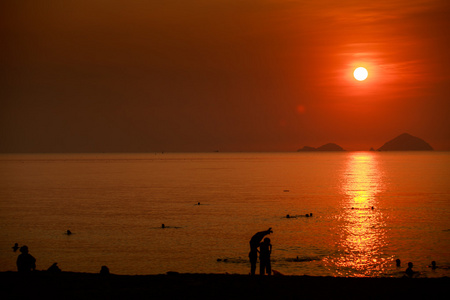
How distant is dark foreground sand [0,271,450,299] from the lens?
19750mm

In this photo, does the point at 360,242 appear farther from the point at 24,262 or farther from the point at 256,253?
the point at 24,262

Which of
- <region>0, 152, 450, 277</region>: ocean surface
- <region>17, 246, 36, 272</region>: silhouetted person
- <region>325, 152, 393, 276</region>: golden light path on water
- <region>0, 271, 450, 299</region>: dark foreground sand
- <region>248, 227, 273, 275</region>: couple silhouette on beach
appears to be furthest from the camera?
<region>0, 152, 450, 277</region>: ocean surface

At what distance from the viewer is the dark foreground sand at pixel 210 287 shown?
19.8 metres

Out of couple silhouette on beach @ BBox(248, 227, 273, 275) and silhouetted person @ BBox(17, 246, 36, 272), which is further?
silhouetted person @ BBox(17, 246, 36, 272)

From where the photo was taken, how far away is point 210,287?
68.9 ft

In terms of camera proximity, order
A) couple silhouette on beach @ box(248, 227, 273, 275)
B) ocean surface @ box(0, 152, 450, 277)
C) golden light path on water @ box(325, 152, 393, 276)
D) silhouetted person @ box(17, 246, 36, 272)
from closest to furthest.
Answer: couple silhouette on beach @ box(248, 227, 273, 275)
silhouetted person @ box(17, 246, 36, 272)
golden light path on water @ box(325, 152, 393, 276)
ocean surface @ box(0, 152, 450, 277)

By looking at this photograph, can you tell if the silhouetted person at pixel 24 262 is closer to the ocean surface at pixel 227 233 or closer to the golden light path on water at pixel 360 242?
the ocean surface at pixel 227 233

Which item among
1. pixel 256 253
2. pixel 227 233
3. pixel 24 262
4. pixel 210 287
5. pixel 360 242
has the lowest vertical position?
pixel 210 287

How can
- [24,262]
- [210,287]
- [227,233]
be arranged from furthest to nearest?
[227,233] → [24,262] → [210,287]

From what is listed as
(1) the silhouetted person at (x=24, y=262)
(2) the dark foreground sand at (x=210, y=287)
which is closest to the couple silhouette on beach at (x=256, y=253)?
(2) the dark foreground sand at (x=210, y=287)

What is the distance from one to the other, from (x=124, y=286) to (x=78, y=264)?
22464 millimetres

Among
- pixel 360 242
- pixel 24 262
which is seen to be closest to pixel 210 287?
pixel 24 262

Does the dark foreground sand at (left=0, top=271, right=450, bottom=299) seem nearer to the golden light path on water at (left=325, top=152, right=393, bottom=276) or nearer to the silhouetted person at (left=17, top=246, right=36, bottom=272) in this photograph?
the silhouetted person at (left=17, top=246, right=36, bottom=272)

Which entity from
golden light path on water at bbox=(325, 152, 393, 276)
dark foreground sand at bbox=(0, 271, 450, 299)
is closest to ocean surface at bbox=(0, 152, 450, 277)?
golden light path on water at bbox=(325, 152, 393, 276)
